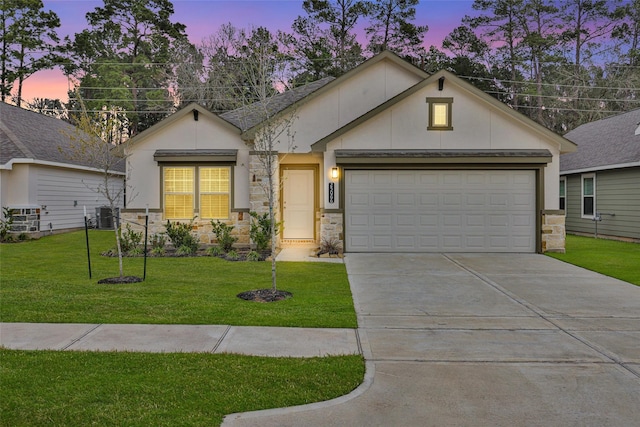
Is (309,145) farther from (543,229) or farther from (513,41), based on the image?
(513,41)

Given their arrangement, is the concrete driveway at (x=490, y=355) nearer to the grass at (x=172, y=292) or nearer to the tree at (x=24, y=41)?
the grass at (x=172, y=292)

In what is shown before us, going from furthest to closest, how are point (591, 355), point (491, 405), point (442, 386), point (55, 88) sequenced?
1. point (55, 88)
2. point (591, 355)
3. point (442, 386)
4. point (491, 405)

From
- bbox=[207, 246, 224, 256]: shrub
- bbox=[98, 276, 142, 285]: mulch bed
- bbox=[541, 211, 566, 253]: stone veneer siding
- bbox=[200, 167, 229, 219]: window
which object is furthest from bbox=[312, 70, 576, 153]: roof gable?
bbox=[98, 276, 142, 285]: mulch bed

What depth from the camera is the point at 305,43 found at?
1249 inches

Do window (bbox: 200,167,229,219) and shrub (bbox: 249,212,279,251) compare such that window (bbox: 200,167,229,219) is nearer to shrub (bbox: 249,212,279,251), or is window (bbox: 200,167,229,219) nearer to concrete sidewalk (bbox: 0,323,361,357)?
shrub (bbox: 249,212,279,251)

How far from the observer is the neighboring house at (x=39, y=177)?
1662 centimetres

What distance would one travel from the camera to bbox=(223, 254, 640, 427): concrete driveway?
3.58 metres

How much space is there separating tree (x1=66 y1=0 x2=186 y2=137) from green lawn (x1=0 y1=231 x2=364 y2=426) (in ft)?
89.7

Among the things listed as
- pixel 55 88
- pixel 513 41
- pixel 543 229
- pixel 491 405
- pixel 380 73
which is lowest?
pixel 491 405

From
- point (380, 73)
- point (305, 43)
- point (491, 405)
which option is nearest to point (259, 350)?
point (491, 405)

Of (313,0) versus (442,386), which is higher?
(313,0)

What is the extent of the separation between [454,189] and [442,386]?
31.8ft

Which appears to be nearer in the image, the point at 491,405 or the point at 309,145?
the point at 491,405

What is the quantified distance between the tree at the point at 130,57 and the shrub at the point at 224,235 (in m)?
21.7
